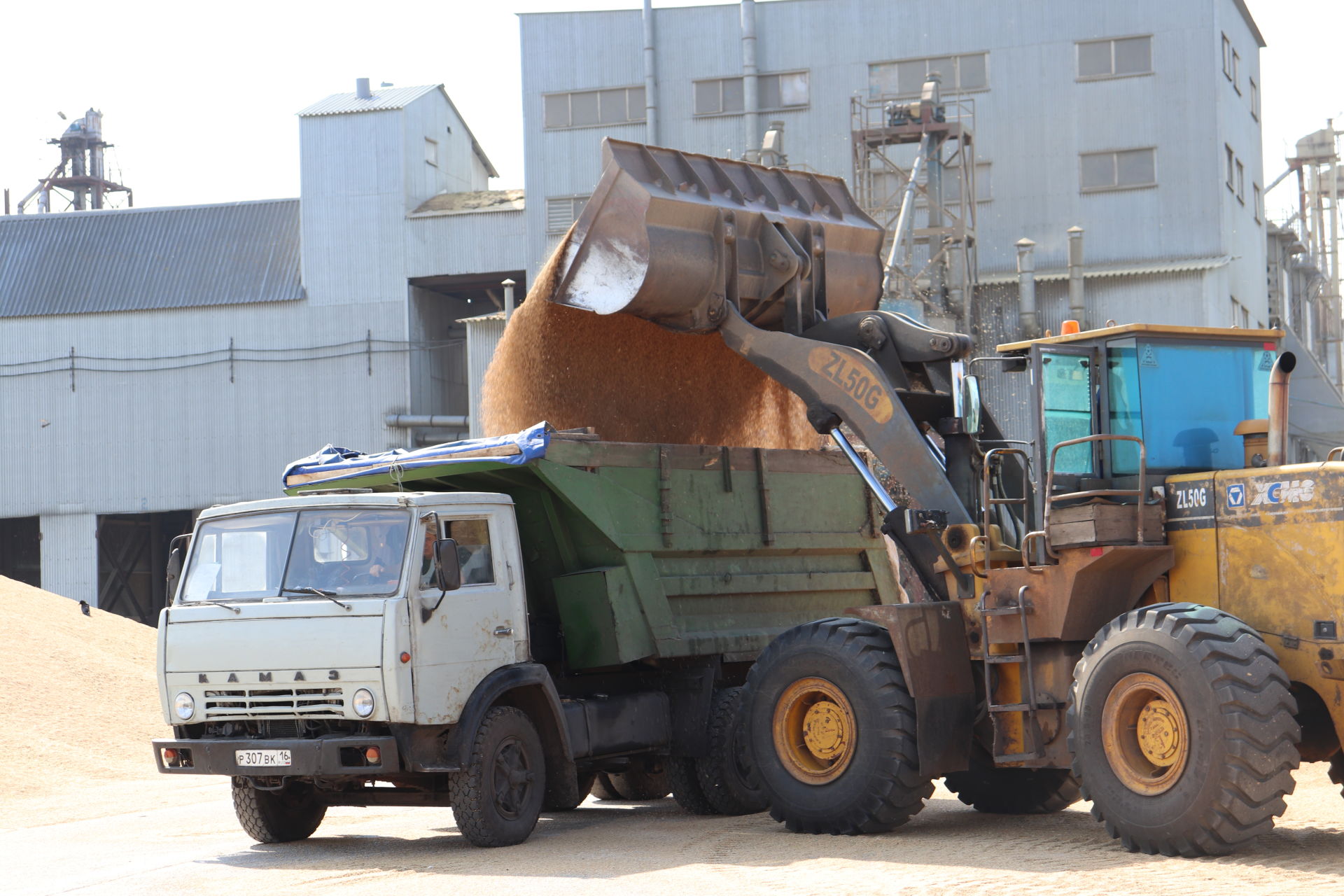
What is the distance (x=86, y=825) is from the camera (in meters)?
12.5

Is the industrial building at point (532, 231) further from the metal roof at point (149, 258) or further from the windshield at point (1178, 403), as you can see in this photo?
the windshield at point (1178, 403)

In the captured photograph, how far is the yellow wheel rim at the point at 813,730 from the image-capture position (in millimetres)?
10023

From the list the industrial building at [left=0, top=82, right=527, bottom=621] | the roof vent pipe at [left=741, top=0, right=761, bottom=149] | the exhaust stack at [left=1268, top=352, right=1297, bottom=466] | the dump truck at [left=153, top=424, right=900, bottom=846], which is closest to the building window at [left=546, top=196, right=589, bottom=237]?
the industrial building at [left=0, top=82, right=527, bottom=621]

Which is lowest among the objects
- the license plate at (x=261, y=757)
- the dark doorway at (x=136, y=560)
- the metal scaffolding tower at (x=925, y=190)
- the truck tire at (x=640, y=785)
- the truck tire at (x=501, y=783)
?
the truck tire at (x=640, y=785)

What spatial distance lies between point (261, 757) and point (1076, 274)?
90.2 feet

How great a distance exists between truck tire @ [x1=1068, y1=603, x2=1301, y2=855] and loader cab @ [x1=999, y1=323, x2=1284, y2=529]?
37.6 inches

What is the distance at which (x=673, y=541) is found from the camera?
11367 millimetres

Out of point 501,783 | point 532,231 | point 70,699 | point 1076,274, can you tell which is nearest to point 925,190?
point 1076,274

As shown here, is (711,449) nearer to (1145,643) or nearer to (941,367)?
(941,367)

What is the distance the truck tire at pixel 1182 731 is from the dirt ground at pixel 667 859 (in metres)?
0.23

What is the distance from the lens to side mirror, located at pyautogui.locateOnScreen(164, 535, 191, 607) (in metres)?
10.2

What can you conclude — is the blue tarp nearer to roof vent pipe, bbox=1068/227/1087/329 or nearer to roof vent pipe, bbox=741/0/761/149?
roof vent pipe, bbox=1068/227/1087/329

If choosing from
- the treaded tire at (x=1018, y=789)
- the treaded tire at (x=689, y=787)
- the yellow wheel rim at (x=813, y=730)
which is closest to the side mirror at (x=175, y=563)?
the treaded tire at (x=689, y=787)

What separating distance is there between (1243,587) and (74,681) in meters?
14.9
